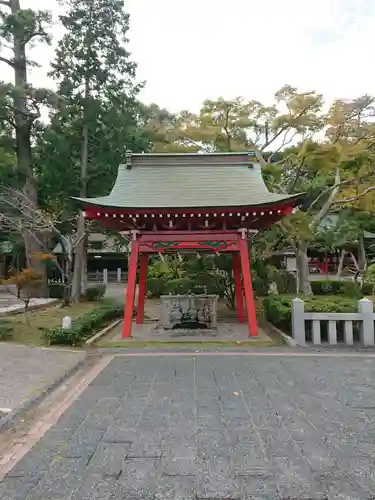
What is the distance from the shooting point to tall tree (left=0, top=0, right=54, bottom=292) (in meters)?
18.1

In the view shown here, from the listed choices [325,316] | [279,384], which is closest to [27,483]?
[279,384]

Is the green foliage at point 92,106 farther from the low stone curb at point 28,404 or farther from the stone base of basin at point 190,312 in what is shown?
the low stone curb at point 28,404

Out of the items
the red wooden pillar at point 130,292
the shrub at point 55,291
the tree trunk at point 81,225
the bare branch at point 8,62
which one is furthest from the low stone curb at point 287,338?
the bare branch at point 8,62

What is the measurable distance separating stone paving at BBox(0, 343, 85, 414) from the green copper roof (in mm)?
3774

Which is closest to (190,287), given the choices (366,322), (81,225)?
(81,225)

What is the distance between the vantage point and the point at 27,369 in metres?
7.36

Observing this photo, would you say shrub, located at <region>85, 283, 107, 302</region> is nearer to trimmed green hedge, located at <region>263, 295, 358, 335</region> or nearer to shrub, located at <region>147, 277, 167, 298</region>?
shrub, located at <region>147, 277, 167, 298</region>

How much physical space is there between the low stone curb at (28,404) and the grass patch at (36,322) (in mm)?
3504

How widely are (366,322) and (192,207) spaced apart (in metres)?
5.12

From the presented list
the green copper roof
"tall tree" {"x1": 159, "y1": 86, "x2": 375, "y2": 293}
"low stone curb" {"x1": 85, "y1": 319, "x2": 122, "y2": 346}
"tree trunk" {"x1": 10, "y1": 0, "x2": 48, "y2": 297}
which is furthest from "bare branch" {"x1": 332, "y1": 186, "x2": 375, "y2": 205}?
"tree trunk" {"x1": 10, "y1": 0, "x2": 48, "y2": 297}

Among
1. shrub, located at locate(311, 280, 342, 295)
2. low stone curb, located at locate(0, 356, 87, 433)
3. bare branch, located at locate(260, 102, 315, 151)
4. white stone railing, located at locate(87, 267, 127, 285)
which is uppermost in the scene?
bare branch, located at locate(260, 102, 315, 151)

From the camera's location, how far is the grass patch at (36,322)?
10.4 meters

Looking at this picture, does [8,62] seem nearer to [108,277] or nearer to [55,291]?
[55,291]

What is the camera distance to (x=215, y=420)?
187 inches
